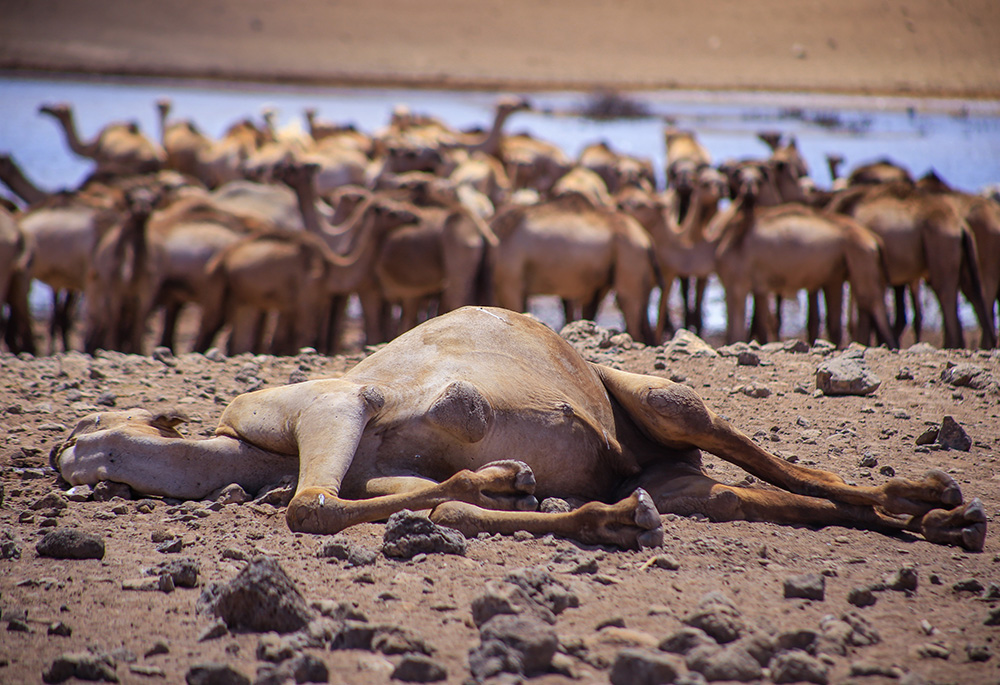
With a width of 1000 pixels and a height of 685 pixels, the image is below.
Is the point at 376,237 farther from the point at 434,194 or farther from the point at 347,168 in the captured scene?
the point at 347,168

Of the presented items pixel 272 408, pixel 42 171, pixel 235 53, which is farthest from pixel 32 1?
pixel 272 408

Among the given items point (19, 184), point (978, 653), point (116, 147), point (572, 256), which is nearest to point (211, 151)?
point (116, 147)

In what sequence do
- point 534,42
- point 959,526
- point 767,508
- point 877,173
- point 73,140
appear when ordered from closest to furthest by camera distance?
point 959,526, point 767,508, point 877,173, point 73,140, point 534,42

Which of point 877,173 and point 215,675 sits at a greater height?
point 877,173

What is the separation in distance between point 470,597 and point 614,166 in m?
17.4

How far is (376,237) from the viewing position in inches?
484

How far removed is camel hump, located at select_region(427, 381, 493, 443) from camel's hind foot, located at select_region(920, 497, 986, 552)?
72.1 inches

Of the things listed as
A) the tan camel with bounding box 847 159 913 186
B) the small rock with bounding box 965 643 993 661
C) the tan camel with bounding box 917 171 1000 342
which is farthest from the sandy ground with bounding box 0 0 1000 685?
the tan camel with bounding box 847 159 913 186

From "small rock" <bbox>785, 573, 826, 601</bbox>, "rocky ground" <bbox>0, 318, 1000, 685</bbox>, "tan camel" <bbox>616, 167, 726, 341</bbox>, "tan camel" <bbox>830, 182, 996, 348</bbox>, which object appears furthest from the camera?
"tan camel" <bbox>616, 167, 726, 341</bbox>

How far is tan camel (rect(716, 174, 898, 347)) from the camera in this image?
37.5ft

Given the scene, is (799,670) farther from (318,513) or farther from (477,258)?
(477,258)

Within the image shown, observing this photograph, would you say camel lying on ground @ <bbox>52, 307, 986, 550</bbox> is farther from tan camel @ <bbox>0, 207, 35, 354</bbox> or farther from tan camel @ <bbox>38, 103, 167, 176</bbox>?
tan camel @ <bbox>38, 103, 167, 176</bbox>

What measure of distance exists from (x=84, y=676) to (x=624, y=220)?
32.8ft

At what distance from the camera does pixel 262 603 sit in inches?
125
